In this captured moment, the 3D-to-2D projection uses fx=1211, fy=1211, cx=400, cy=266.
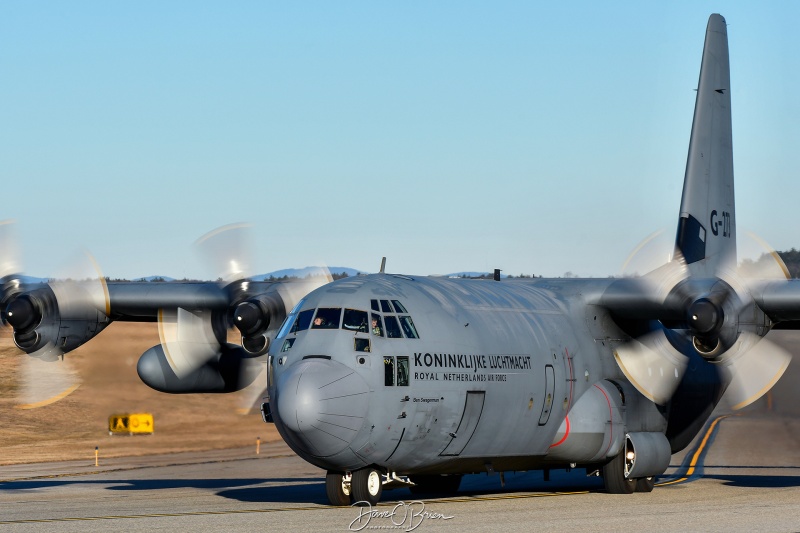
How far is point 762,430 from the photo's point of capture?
5025 cm

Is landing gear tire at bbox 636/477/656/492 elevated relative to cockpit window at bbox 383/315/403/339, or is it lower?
lower

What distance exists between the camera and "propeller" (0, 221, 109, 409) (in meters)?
25.4

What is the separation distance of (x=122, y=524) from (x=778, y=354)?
46.4 feet

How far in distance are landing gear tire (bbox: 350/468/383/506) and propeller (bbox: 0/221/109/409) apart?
31.3 ft

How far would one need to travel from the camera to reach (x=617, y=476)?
24.1 metres

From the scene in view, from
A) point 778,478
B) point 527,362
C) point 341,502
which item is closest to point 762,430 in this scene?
point 778,478

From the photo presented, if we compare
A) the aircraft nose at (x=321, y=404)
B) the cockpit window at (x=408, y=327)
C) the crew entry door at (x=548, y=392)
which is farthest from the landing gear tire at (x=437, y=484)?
the aircraft nose at (x=321, y=404)

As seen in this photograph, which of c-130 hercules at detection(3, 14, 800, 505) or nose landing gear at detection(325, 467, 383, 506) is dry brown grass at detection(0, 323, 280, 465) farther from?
nose landing gear at detection(325, 467, 383, 506)

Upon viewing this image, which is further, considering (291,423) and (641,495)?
(641,495)

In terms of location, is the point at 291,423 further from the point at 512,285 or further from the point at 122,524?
the point at 512,285

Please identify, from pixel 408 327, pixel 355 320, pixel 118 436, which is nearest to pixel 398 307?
pixel 408 327

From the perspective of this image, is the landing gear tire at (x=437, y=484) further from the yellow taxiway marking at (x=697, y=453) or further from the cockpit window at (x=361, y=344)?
the cockpit window at (x=361, y=344)
